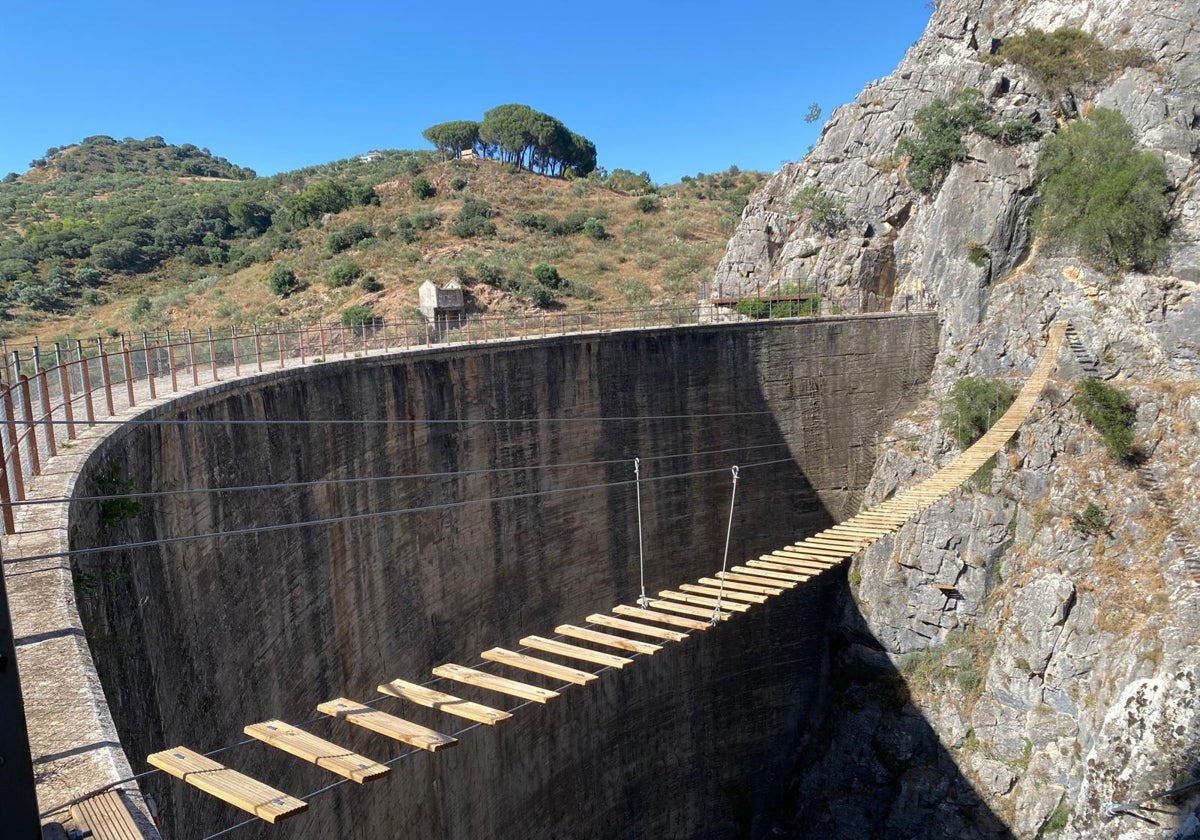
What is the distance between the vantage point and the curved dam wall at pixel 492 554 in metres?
9.01

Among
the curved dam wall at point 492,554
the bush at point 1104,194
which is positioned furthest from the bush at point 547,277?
the bush at point 1104,194

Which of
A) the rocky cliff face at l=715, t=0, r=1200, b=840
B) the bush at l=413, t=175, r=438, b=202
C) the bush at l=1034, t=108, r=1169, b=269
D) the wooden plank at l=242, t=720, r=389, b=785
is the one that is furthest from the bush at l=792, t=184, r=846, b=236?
the wooden plank at l=242, t=720, r=389, b=785

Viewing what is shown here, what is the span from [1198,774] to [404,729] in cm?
1615

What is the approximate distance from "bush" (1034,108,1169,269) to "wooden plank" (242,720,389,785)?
75.5ft

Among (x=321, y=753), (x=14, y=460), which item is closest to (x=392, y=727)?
(x=321, y=753)

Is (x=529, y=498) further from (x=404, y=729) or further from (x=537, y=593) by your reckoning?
(x=404, y=729)

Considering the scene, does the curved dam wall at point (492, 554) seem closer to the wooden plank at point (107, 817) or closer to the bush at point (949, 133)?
the wooden plank at point (107, 817)

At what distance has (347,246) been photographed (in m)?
40.0

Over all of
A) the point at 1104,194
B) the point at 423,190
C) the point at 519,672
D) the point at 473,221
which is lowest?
the point at 519,672

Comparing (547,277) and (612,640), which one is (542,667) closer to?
(612,640)

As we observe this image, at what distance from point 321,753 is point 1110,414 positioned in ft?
65.2

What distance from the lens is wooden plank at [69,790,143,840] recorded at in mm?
3420

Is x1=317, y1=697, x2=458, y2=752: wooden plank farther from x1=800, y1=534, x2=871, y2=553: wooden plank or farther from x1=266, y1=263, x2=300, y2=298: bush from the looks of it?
x1=266, y1=263, x2=300, y2=298: bush

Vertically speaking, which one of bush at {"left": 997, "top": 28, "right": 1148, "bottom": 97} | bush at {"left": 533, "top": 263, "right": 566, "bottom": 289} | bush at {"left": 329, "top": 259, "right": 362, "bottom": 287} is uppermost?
bush at {"left": 997, "top": 28, "right": 1148, "bottom": 97}
